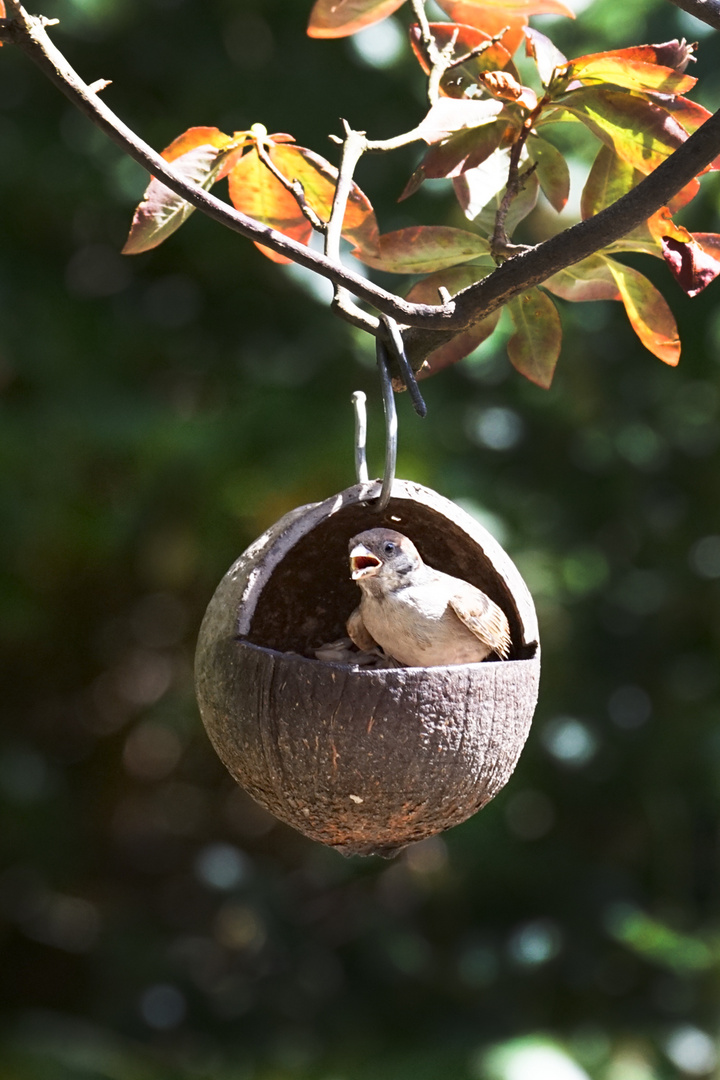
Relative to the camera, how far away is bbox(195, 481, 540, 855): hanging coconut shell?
1.17m

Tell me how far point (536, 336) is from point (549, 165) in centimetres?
20

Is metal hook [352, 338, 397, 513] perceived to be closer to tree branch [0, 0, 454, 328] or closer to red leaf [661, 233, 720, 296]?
tree branch [0, 0, 454, 328]

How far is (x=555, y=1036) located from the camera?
343cm

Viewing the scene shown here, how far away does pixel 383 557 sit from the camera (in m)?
1.33

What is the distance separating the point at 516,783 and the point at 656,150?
286 cm

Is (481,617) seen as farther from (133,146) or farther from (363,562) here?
(133,146)

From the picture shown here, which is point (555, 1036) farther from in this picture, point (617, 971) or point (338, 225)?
point (338, 225)

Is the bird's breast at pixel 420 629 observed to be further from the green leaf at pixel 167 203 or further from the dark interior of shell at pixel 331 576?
the green leaf at pixel 167 203

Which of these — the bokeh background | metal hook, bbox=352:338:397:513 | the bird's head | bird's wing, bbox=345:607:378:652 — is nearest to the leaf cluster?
metal hook, bbox=352:338:397:513

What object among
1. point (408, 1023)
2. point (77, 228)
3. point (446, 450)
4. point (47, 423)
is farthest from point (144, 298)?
point (408, 1023)

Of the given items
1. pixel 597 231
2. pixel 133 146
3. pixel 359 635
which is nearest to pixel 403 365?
pixel 597 231

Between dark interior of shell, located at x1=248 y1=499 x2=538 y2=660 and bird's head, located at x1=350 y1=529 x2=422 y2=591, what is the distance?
0.07m

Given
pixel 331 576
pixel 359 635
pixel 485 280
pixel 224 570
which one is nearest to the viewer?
pixel 485 280

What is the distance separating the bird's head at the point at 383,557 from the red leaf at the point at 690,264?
434mm
